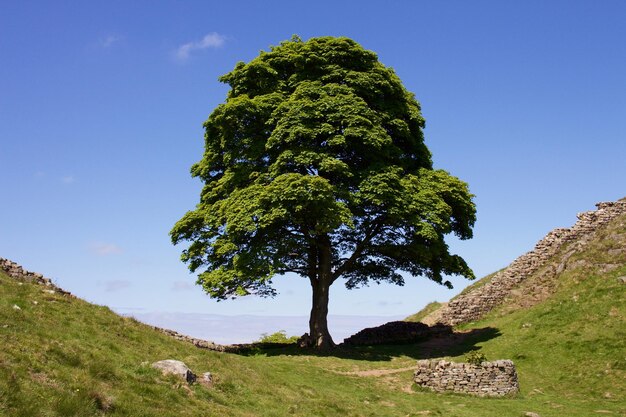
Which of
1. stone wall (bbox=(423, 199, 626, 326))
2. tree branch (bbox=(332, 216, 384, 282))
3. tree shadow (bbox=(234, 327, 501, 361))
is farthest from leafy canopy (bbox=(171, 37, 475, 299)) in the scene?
stone wall (bbox=(423, 199, 626, 326))

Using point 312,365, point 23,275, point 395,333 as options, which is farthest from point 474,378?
point 23,275

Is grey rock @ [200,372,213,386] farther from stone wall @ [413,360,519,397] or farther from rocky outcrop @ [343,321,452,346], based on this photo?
rocky outcrop @ [343,321,452,346]

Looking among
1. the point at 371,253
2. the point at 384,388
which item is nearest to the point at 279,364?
the point at 384,388

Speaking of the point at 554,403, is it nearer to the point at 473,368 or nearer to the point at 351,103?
the point at 473,368

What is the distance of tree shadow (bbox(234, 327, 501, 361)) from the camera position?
112 feet

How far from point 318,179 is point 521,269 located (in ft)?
83.7

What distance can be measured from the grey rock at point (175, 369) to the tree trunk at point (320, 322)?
17.6 m

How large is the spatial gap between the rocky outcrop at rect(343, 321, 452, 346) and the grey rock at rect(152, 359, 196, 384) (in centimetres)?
2401

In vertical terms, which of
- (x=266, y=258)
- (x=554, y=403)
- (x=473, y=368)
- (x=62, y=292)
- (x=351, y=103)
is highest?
(x=351, y=103)

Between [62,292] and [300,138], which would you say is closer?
[62,292]

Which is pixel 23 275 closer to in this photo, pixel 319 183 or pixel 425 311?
pixel 319 183

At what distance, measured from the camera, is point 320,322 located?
3569cm

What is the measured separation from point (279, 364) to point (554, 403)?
Result: 43.3 ft

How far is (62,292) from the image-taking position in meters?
25.2
